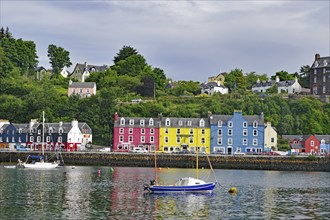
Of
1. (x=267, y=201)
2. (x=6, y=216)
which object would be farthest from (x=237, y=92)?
(x=6, y=216)

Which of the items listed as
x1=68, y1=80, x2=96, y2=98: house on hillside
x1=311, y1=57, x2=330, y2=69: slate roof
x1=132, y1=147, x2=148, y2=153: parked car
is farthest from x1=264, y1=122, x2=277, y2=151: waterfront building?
x1=68, y1=80, x2=96, y2=98: house on hillside

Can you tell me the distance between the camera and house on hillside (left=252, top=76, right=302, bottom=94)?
133125 millimetres

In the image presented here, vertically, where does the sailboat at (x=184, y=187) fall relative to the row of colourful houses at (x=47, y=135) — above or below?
below

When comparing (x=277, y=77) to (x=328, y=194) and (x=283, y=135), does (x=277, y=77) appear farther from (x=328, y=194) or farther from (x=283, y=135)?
(x=328, y=194)

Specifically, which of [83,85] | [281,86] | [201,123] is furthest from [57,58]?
[201,123]

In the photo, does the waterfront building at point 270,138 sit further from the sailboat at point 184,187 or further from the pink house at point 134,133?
the sailboat at point 184,187

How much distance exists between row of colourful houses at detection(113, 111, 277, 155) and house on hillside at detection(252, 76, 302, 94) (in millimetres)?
35623

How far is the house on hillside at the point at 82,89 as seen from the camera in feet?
420

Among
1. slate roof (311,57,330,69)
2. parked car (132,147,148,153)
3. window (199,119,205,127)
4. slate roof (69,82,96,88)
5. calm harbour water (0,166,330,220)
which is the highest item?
slate roof (311,57,330,69)

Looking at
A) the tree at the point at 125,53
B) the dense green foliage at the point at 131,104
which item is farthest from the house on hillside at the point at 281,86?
the tree at the point at 125,53

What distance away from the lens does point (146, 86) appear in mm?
129625

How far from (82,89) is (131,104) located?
1698 centimetres

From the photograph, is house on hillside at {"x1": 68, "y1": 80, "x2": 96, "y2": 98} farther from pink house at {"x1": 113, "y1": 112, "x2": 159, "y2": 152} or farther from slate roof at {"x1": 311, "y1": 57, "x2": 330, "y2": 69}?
slate roof at {"x1": 311, "y1": 57, "x2": 330, "y2": 69}

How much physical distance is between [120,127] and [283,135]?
101 feet
